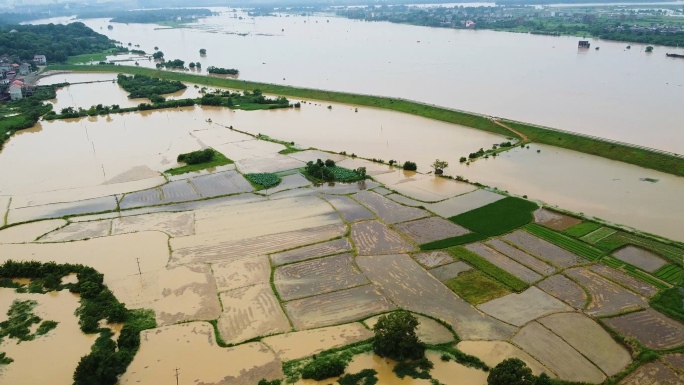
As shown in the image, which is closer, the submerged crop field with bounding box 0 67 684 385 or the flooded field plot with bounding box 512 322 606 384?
the flooded field plot with bounding box 512 322 606 384

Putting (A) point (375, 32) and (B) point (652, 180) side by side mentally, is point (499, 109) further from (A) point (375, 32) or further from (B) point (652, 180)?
(A) point (375, 32)

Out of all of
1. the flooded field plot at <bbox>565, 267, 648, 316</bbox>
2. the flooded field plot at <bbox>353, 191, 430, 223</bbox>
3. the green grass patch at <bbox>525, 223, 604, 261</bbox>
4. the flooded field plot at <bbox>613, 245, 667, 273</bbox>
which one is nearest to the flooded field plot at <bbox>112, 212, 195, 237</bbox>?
the flooded field plot at <bbox>353, 191, 430, 223</bbox>

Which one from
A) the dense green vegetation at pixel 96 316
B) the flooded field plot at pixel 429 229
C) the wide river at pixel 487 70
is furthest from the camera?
the wide river at pixel 487 70

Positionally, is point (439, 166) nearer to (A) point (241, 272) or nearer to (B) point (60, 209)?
(A) point (241, 272)

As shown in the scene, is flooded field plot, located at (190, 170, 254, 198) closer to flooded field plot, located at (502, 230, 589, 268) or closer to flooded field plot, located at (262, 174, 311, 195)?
flooded field plot, located at (262, 174, 311, 195)

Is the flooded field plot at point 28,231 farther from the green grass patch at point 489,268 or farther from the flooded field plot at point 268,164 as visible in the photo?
Result: the green grass patch at point 489,268

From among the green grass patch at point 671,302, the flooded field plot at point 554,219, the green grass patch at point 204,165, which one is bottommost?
the green grass patch at point 671,302

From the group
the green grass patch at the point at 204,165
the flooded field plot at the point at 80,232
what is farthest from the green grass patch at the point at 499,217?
the flooded field plot at the point at 80,232

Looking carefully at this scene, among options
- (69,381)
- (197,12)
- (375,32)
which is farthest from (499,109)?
(197,12)
